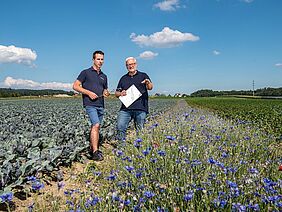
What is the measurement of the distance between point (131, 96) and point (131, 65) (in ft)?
1.98

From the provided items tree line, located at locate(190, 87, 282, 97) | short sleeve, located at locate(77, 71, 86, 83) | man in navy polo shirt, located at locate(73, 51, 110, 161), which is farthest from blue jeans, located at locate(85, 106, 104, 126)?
tree line, located at locate(190, 87, 282, 97)

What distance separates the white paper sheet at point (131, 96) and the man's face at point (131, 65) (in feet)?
1.03

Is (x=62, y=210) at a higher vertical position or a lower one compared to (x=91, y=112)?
lower

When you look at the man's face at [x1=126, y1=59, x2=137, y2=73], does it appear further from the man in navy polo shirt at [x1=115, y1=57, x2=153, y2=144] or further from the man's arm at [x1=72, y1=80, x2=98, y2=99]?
the man's arm at [x1=72, y1=80, x2=98, y2=99]

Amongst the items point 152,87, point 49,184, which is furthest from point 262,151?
point 49,184

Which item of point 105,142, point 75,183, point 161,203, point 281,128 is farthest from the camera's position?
point 281,128

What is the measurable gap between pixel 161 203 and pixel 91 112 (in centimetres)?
304

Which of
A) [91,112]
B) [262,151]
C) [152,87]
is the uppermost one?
[152,87]

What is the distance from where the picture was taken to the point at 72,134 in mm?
7289

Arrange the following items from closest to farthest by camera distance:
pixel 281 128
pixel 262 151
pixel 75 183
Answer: pixel 75 183 → pixel 262 151 → pixel 281 128

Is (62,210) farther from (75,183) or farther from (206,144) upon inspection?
(206,144)

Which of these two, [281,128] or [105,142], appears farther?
[281,128]

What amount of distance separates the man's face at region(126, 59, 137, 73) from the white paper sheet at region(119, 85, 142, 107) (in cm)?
31

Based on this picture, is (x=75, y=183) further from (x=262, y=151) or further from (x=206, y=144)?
(x=262, y=151)
